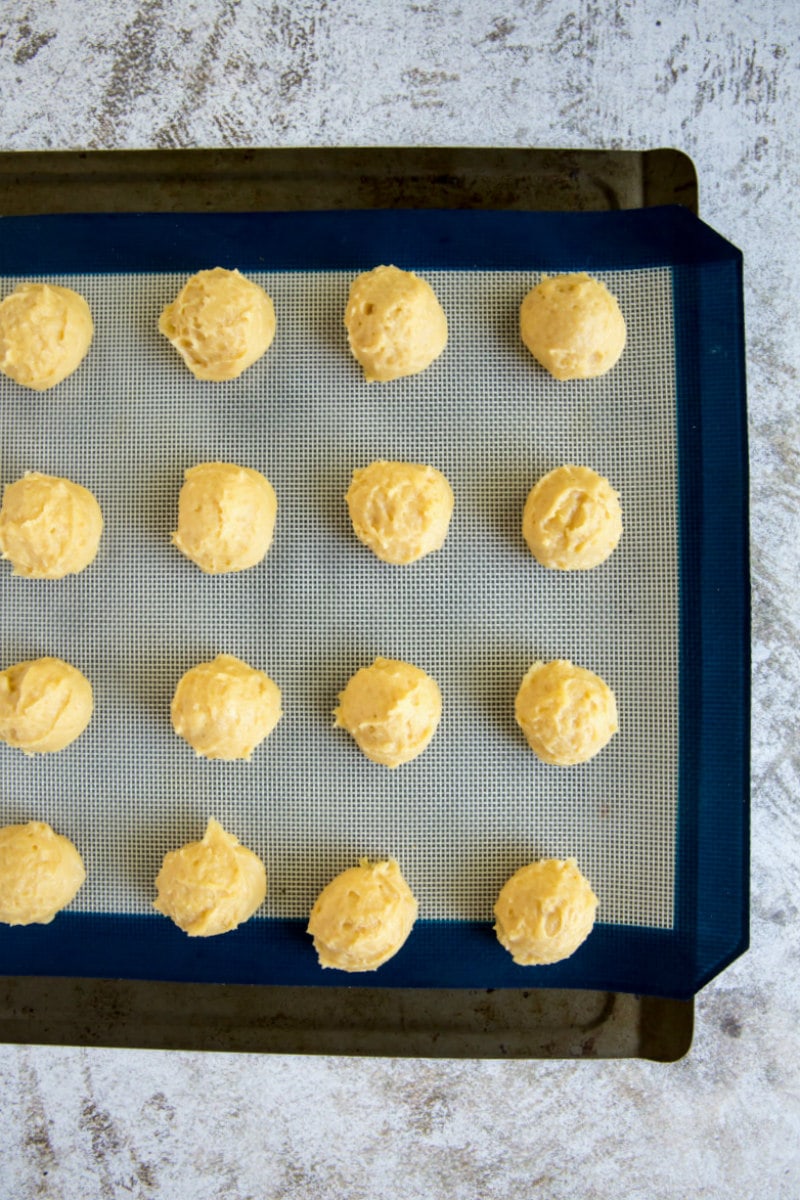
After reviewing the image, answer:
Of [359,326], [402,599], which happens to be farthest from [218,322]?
[402,599]

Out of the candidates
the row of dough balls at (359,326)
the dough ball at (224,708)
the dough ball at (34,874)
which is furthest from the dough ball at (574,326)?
the dough ball at (34,874)

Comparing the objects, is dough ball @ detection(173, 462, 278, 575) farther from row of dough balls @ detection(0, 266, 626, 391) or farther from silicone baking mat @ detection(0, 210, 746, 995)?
row of dough balls @ detection(0, 266, 626, 391)

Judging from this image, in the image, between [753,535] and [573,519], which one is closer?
[573,519]

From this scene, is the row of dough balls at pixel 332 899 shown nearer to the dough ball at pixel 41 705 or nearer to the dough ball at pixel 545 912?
the dough ball at pixel 545 912

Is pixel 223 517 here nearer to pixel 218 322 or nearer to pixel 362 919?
pixel 218 322

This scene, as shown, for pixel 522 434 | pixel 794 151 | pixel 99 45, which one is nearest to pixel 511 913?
pixel 522 434

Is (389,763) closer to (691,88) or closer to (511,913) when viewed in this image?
(511,913)
